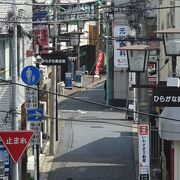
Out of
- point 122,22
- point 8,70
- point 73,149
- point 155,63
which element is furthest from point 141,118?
point 122,22

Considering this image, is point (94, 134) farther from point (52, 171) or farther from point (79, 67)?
point (79, 67)

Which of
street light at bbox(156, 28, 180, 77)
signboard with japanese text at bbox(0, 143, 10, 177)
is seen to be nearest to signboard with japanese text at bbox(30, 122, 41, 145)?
signboard with japanese text at bbox(0, 143, 10, 177)

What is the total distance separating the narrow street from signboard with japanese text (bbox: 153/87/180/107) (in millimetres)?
6049

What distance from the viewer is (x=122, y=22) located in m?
39.3

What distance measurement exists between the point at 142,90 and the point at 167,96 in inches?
110

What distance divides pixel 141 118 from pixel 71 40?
10784mm

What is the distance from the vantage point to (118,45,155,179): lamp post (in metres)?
12.6

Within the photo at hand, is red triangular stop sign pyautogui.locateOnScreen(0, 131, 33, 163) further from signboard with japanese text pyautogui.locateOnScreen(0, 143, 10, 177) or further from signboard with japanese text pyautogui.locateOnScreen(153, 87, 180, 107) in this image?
signboard with japanese text pyautogui.locateOnScreen(0, 143, 10, 177)

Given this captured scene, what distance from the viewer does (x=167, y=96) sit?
39.2 ft

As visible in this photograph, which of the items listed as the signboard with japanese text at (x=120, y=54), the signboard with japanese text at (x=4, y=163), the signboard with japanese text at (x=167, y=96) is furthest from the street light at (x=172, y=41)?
the signboard with japanese text at (x=120, y=54)

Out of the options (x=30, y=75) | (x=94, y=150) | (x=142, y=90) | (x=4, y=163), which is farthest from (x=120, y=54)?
(x=142, y=90)

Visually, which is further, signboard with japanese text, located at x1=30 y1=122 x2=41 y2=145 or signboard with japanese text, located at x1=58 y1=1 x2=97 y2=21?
signboard with japanese text, located at x1=58 y1=1 x2=97 y2=21

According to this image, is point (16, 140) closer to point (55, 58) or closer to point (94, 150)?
point (55, 58)

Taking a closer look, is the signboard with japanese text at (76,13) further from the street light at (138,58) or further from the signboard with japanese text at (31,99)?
the street light at (138,58)
